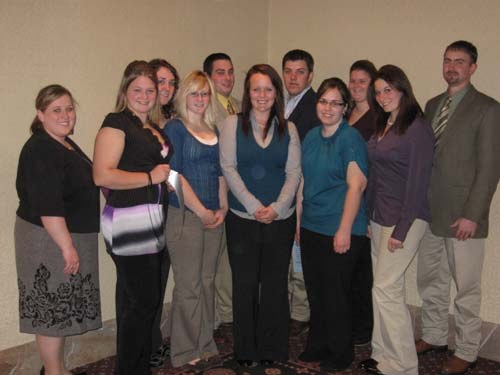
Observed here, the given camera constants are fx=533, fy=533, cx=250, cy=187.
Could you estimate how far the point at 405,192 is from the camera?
271 centimetres

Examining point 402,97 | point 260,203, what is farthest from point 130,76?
point 402,97

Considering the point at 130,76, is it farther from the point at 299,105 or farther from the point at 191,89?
the point at 299,105

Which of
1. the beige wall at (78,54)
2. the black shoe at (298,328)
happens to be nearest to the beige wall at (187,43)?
the beige wall at (78,54)

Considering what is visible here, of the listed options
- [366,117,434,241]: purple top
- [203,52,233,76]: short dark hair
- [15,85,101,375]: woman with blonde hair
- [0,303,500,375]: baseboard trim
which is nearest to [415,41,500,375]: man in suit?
[366,117,434,241]: purple top

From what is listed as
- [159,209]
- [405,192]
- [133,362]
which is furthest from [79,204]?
[405,192]

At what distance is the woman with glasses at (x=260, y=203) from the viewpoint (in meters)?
2.84

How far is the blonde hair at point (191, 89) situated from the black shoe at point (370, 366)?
1.65m

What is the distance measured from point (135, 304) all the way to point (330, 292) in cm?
106

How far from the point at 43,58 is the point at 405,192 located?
2.01 meters

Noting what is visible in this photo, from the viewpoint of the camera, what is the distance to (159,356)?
3131 mm

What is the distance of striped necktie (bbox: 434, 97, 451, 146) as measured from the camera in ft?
9.81

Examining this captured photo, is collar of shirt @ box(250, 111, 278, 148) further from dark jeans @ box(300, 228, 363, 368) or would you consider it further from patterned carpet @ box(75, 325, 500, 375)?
patterned carpet @ box(75, 325, 500, 375)

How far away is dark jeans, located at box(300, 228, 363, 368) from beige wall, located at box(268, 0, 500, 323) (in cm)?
97

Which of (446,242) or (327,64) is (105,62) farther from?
(446,242)
